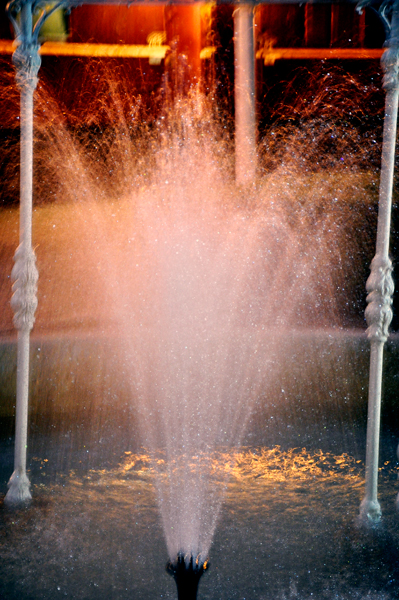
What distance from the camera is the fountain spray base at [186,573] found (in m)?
2.47

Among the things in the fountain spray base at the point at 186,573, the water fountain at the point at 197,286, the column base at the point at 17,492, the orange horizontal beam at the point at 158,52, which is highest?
the orange horizontal beam at the point at 158,52

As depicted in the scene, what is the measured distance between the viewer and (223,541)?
111 inches

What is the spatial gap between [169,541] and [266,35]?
780cm

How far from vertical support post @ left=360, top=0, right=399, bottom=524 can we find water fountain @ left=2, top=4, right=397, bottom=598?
1644mm

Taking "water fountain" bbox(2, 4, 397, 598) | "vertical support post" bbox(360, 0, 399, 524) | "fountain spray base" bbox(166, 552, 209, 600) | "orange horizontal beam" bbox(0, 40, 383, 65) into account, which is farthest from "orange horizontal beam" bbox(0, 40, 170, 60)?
"fountain spray base" bbox(166, 552, 209, 600)

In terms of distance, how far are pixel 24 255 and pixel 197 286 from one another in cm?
257

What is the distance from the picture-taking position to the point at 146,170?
5.59 meters

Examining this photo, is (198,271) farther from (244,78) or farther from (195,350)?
(244,78)

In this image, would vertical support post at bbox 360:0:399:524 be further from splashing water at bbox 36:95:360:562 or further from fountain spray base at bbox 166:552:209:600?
splashing water at bbox 36:95:360:562

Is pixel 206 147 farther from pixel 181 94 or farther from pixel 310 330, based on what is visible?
pixel 310 330

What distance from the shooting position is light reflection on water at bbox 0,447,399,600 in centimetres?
250

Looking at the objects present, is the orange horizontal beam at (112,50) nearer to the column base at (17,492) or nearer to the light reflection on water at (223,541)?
the light reflection on water at (223,541)

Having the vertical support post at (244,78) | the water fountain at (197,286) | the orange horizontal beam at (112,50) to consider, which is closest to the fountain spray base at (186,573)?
the water fountain at (197,286)

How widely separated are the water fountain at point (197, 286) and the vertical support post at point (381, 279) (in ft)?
5.40
